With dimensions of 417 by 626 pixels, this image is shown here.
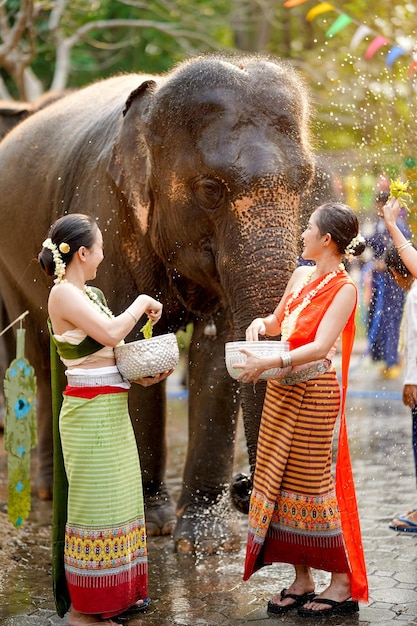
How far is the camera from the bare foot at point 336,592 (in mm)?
4570

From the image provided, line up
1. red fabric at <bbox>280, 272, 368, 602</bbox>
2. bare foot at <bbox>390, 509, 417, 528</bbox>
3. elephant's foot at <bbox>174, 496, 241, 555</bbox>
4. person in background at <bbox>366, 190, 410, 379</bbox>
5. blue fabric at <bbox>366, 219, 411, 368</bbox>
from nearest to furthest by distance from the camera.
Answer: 1. red fabric at <bbox>280, 272, 368, 602</bbox>
2. elephant's foot at <bbox>174, 496, 241, 555</bbox>
3. bare foot at <bbox>390, 509, 417, 528</bbox>
4. person in background at <bbox>366, 190, 410, 379</bbox>
5. blue fabric at <bbox>366, 219, 411, 368</bbox>

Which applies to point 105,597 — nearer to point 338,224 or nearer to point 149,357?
point 149,357

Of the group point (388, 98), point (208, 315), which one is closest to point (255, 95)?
point (208, 315)

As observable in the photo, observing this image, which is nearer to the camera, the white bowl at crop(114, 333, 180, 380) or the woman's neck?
the white bowl at crop(114, 333, 180, 380)

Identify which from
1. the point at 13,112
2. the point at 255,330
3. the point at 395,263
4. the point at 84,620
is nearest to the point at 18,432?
the point at 84,620

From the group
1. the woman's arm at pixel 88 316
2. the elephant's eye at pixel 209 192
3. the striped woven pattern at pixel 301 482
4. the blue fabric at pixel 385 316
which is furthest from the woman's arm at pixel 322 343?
the blue fabric at pixel 385 316

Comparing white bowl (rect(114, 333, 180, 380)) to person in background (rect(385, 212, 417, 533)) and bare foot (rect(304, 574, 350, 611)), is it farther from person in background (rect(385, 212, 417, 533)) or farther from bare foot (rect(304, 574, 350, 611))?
person in background (rect(385, 212, 417, 533))

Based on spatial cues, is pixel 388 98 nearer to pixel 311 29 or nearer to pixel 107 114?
pixel 311 29

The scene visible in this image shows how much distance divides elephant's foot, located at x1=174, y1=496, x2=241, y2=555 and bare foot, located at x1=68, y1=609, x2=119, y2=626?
1356 mm

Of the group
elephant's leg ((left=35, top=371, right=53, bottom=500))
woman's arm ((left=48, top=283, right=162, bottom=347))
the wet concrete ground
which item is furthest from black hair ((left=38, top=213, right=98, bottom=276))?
elephant's leg ((left=35, top=371, right=53, bottom=500))

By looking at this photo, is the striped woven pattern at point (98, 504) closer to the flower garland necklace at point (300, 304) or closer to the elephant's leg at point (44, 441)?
the flower garland necklace at point (300, 304)

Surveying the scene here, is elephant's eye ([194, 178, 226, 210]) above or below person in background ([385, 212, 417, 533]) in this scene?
above

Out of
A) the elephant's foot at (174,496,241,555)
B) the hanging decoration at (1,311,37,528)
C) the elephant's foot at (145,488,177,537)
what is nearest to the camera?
the hanging decoration at (1,311,37,528)

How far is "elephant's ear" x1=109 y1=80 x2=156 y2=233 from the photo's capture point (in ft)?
18.5
